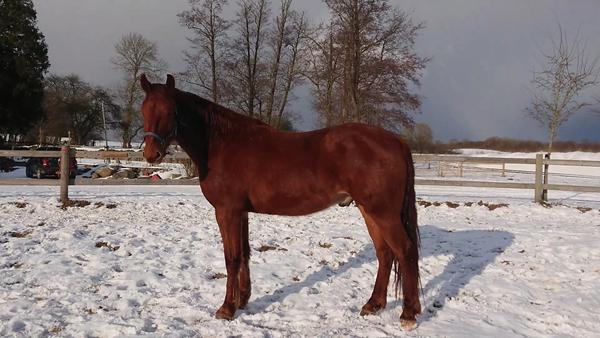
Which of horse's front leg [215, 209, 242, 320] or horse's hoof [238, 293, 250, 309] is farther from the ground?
horse's front leg [215, 209, 242, 320]

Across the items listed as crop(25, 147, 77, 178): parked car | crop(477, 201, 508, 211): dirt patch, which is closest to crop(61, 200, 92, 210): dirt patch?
crop(477, 201, 508, 211): dirt patch

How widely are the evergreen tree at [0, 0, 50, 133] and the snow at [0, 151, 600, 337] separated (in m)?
27.2

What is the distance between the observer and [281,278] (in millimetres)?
4879

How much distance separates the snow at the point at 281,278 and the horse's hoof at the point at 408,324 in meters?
0.04

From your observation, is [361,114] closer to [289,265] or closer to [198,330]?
[289,265]

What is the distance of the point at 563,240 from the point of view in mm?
6672

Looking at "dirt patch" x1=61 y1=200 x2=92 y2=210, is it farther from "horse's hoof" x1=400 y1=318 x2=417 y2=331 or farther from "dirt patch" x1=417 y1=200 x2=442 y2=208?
→ "dirt patch" x1=417 y1=200 x2=442 y2=208

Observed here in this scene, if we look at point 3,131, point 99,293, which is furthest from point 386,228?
point 3,131

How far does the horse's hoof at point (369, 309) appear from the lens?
3918 mm

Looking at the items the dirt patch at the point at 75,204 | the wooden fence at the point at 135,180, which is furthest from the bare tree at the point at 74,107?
the dirt patch at the point at 75,204

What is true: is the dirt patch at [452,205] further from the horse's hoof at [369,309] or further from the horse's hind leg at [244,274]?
the horse's hind leg at [244,274]

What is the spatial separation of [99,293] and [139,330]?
3.54 ft

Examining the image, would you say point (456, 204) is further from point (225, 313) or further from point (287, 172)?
point (225, 313)

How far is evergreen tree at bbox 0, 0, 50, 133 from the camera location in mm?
30125
